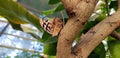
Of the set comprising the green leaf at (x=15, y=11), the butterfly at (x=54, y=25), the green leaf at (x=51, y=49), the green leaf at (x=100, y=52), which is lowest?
the green leaf at (x=100, y=52)

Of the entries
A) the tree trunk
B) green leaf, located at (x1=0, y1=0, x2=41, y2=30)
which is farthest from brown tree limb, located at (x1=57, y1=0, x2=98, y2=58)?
green leaf, located at (x1=0, y1=0, x2=41, y2=30)

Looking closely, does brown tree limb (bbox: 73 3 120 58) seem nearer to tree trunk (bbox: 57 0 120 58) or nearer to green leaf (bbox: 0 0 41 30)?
tree trunk (bbox: 57 0 120 58)

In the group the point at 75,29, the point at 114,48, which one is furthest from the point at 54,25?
the point at 114,48

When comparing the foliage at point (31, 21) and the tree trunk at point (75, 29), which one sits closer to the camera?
the tree trunk at point (75, 29)

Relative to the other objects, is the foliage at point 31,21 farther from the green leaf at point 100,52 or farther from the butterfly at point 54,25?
the butterfly at point 54,25

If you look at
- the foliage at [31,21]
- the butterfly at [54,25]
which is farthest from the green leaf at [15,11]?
the butterfly at [54,25]

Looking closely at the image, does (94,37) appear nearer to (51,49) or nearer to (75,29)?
(75,29)
